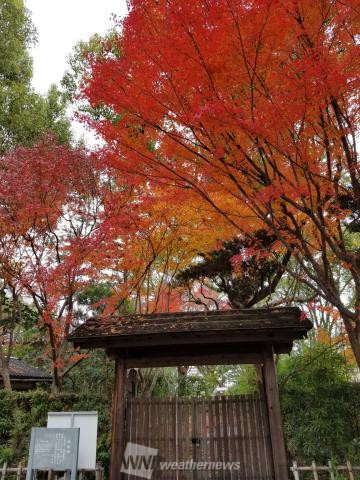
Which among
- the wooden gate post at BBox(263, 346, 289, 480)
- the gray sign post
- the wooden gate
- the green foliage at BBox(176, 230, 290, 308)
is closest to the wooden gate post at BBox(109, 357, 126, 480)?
the wooden gate

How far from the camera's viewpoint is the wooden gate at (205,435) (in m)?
5.93

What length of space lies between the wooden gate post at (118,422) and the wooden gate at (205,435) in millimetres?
167

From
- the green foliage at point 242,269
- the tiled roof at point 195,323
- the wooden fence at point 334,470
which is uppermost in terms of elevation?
the green foliage at point 242,269

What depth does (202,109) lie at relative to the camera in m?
4.55

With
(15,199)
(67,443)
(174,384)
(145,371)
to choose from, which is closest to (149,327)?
(67,443)

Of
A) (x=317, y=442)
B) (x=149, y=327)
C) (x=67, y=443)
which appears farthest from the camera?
(x=317, y=442)

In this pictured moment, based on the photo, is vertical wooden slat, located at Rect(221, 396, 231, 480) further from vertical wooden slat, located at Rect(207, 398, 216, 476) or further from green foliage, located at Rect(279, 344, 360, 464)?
green foliage, located at Rect(279, 344, 360, 464)

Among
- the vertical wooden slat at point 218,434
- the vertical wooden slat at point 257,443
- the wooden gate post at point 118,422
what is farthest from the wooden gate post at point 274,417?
the wooden gate post at point 118,422

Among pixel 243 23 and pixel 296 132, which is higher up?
pixel 243 23

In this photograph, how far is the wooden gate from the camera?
593 cm

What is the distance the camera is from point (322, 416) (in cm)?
759

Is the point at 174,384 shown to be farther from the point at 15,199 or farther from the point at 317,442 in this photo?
the point at 15,199

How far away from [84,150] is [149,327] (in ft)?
22.6

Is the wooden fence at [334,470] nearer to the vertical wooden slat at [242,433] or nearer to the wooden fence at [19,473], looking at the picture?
the vertical wooden slat at [242,433]
